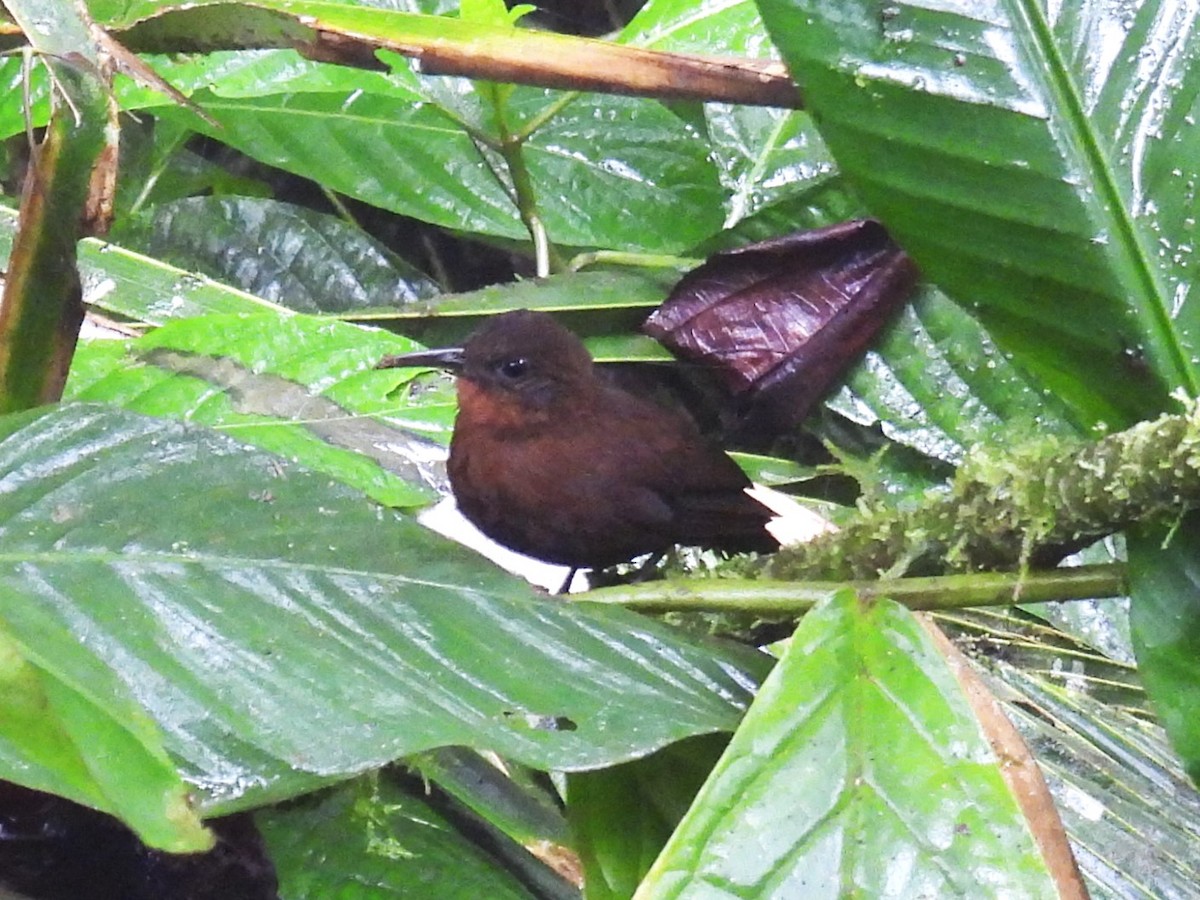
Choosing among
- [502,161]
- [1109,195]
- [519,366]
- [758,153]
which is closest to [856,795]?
[1109,195]

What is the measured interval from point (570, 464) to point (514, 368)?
217 millimetres

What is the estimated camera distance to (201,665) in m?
0.78

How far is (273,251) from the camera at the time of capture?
7.50 ft

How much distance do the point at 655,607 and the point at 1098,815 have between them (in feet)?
1.60

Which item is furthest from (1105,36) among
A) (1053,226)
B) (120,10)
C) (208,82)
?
(208,82)

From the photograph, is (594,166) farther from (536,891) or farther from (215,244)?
(536,891)

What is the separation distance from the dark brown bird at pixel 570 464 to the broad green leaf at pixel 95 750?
3.24ft

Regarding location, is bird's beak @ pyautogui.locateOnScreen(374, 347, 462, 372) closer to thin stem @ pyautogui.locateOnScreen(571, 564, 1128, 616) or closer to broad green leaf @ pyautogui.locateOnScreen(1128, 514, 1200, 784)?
thin stem @ pyautogui.locateOnScreen(571, 564, 1128, 616)

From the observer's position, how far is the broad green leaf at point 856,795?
2.32ft

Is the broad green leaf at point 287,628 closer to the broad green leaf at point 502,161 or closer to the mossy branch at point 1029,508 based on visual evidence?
the mossy branch at point 1029,508

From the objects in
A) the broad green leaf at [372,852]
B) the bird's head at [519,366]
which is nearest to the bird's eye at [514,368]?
the bird's head at [519,366]

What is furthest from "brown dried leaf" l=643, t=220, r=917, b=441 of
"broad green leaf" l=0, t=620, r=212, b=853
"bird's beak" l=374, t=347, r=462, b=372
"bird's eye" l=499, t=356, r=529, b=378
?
"broad green leaf" l=0, t=620, r=212, b=853

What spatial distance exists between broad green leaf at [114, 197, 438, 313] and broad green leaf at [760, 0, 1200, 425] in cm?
136

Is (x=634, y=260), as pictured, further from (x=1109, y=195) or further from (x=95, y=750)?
(x=95, y=750)
